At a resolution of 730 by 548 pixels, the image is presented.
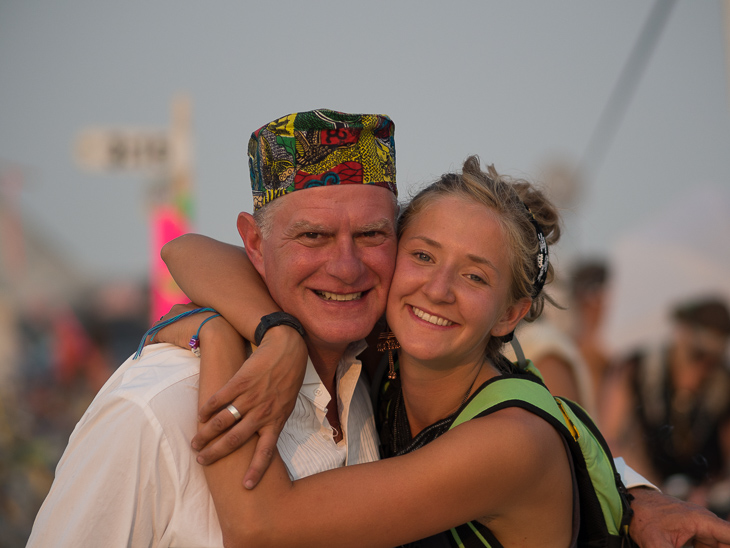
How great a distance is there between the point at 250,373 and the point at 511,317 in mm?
1116

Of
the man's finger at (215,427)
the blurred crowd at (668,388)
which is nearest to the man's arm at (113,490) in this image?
the man's finger at (215,427)

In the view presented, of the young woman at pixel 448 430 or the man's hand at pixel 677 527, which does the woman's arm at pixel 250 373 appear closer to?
the young woman at pixel 448 430

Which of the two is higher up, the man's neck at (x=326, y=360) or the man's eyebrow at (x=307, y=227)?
the man's eyebrow at (x=307, y=227)

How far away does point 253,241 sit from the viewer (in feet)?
7.88

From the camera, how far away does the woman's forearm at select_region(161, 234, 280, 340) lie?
6.77ft

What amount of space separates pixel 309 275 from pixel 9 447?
654 cm

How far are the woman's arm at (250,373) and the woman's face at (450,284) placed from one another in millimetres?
475

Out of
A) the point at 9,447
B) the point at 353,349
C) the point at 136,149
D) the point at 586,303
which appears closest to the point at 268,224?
the point at 353,349

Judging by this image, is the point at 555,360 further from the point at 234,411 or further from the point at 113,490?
the point at 113,490

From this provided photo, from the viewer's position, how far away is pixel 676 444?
5.72 meters

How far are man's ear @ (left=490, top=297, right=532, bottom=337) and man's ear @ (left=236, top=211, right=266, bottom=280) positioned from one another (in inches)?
34.9

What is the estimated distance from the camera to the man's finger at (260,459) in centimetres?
173

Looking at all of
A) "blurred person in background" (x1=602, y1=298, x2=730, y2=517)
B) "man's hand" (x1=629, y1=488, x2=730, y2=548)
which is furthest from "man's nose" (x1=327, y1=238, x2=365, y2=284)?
"blurred person in background" (x1=602, y1=298, x2=730, y2=517)

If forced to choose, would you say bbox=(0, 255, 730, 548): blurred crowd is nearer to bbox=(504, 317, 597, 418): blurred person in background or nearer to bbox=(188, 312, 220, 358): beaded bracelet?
bbox=(504, 317, 597, 418): blurred person in background
